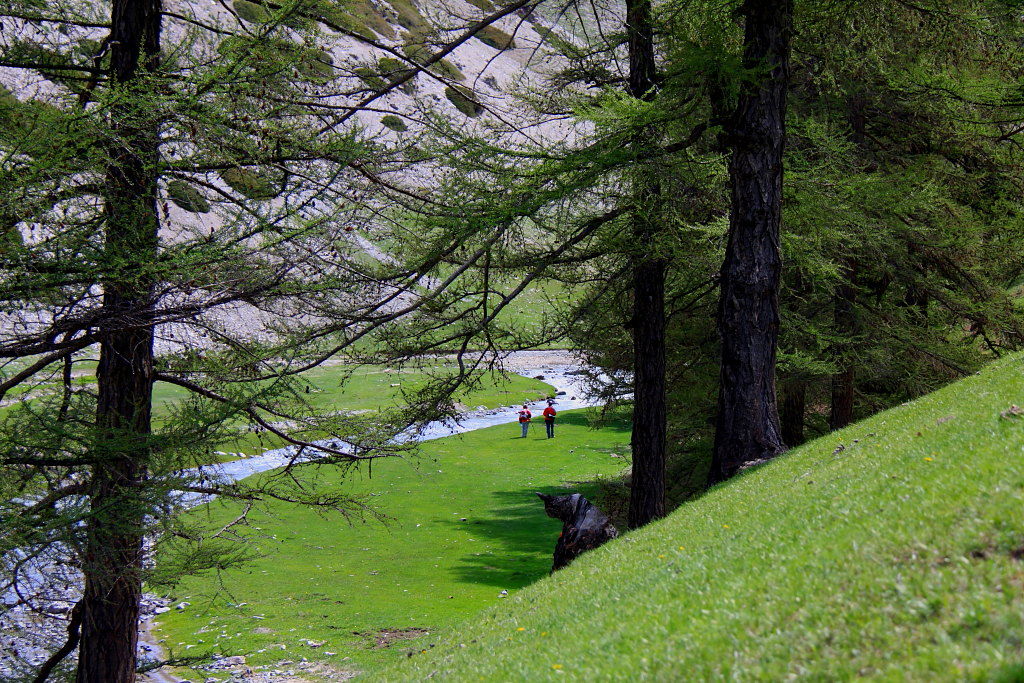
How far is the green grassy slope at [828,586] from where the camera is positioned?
11.2 ft

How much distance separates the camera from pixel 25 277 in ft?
23.1

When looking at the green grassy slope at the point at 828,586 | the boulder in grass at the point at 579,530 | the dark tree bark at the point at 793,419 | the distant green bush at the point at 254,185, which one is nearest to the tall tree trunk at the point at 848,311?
the dark tree bark at the point at 793,419

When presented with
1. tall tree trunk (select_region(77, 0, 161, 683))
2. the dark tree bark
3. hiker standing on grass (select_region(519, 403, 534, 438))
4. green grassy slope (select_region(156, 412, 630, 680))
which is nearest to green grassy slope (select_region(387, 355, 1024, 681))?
tall tree trunk (select_region(77, 0, 161, 683))

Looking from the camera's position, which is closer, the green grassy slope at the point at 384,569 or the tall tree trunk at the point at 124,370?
the tall tree trunk at the point at 124,370

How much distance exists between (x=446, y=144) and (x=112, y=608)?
7356 millimetres

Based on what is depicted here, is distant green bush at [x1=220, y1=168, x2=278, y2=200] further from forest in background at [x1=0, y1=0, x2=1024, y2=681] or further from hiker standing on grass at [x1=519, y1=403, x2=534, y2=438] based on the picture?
hiker standing on grass at [x1=519, y1=403, x2=534, y2=438]

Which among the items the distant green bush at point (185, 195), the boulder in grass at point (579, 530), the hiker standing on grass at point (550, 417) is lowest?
the boulder in grass at point (579, 530)

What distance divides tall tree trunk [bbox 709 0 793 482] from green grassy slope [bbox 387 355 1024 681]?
2.79 metres

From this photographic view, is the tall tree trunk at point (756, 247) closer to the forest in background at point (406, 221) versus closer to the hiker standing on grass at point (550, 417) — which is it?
the forest in background at point (406, 221)

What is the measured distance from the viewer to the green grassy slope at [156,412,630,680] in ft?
50.6

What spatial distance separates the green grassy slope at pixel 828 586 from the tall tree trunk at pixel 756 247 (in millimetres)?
2791

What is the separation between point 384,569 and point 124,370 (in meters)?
12.1

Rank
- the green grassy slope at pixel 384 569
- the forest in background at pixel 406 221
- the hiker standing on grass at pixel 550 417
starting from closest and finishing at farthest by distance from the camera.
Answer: the forest in background at pixel 406 221 < the green grassy slope at pixel 384 569 < the hiker standing on grass at pixel 550 417

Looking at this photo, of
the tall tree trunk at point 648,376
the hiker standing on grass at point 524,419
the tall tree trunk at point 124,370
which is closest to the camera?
the tall tree trunk at point 124,370
